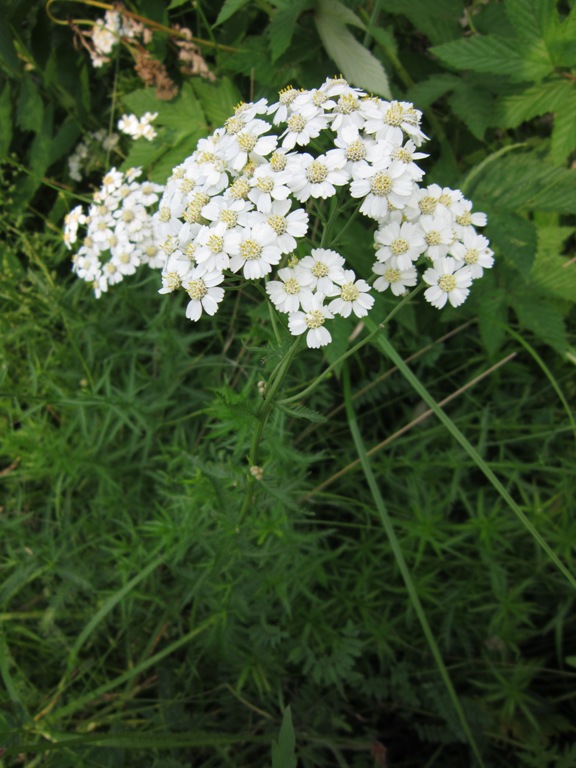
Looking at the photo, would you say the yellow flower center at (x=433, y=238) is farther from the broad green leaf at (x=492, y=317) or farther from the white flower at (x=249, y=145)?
the broad green leaf at (x=492, y=317)

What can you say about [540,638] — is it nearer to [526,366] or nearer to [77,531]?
[526,366]

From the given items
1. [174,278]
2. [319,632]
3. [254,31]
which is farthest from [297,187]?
[254,31]

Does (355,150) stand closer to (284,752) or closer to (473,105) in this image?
(473,105)

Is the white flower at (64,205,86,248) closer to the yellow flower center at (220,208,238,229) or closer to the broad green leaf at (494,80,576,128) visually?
the yellow flower center at (220,208,238,229)

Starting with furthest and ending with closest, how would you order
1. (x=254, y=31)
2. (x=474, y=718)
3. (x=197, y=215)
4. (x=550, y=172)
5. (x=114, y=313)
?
(x=254, y=31) < (x=114, y=313) < (x=474, y=718) < (x=550, y=172) < (x=197, y=215)

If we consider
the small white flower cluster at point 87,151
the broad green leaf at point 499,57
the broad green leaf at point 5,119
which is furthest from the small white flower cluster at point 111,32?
the broad green leaf at point 499,57
